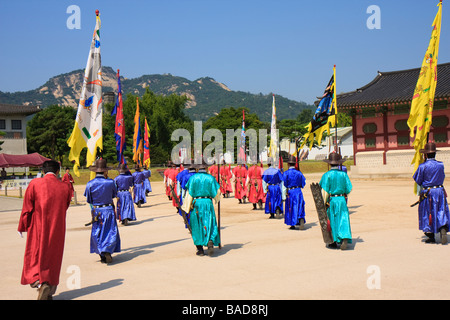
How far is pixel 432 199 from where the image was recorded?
8.23 metres

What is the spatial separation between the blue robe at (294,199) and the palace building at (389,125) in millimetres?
21387

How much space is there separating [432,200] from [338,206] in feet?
5.77

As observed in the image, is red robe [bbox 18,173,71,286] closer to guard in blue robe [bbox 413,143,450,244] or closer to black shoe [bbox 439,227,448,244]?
guard in blue robe [bbox 413,143,450,244]

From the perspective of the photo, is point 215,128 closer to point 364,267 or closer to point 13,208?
point 13,208

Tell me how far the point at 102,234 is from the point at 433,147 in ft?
20.6

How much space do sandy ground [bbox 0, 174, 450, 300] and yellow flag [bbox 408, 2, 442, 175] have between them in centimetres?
204

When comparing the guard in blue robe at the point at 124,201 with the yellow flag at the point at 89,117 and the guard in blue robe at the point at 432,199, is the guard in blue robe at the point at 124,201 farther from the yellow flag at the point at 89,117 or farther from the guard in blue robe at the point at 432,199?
the guard in blue robe at the point at 432,199

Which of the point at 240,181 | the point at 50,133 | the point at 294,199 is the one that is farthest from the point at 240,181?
the point at 50,133

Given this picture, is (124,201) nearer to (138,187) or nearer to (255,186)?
(255,186)

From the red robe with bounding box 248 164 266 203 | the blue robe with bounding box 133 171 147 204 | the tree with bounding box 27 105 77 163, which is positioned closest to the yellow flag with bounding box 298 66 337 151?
the red robe with bounding box 248 164 266 203

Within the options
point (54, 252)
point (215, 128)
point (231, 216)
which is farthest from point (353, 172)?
point (215, 128)

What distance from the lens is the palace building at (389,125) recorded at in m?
29.3

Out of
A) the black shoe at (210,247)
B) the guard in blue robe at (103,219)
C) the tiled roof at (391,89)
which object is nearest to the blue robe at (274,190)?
the black shoe at (210,247)
